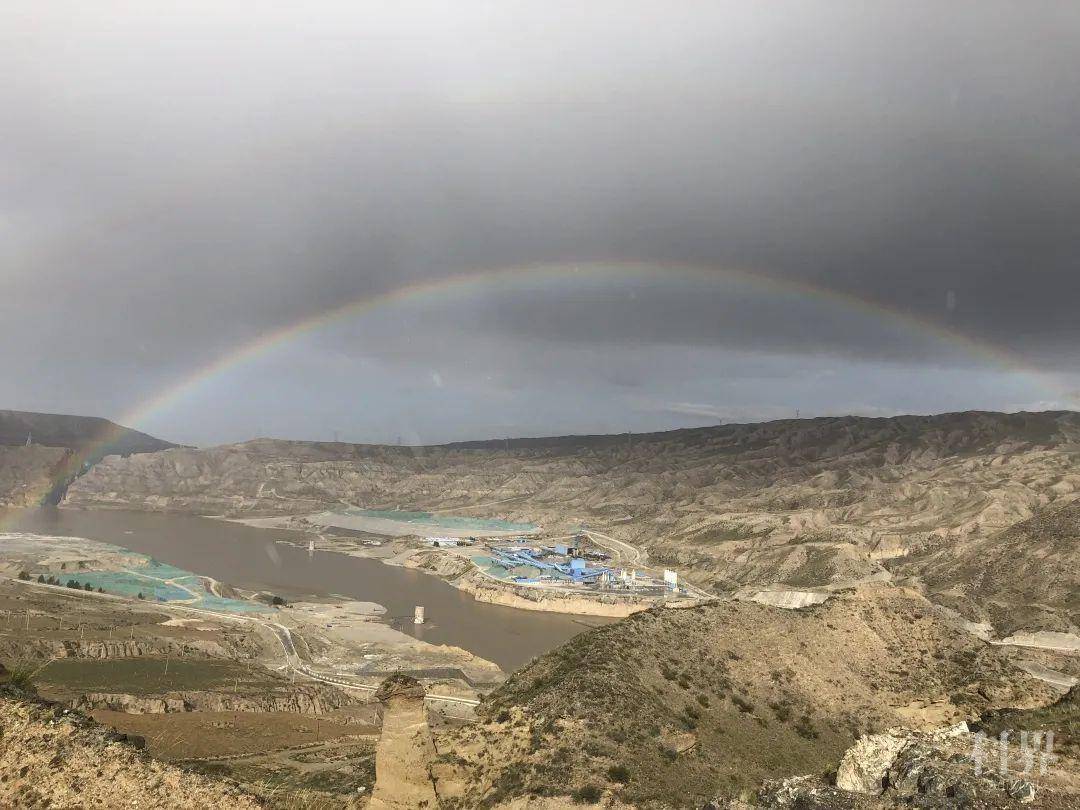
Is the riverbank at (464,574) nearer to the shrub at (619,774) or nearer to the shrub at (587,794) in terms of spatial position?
the shrub at (619,774)

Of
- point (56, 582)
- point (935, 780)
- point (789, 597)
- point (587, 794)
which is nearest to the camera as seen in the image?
point (935, 780)

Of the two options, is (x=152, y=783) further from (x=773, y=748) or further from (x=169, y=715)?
(x=169, y=715)

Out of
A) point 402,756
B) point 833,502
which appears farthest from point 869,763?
point 833,502

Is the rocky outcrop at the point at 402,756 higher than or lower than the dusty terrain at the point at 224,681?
higher

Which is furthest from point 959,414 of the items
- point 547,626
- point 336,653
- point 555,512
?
point 336,653

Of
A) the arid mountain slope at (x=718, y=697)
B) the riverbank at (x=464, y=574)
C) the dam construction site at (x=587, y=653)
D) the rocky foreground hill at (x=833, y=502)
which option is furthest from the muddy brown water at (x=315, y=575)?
the arid mountain slope at (x=718, y=697)

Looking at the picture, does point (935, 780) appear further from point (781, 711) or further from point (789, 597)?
point (789, 597)
